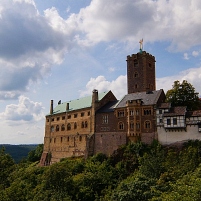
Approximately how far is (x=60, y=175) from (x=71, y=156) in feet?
66.7

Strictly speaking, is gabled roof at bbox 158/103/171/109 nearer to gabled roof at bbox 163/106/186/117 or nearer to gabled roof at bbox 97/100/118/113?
gabled roof at bbox 163/106/186/117

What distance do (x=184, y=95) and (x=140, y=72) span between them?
49.5ft

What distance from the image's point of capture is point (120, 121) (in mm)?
55875

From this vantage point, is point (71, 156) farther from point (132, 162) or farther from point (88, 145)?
point (132, 162)

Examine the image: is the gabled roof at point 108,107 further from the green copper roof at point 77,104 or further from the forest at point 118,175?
the forest at point 118,175

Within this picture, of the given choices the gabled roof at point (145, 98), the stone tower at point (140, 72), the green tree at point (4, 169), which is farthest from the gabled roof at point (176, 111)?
the green tree at point (4, 169)

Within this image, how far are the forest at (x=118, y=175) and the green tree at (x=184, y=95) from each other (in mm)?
8953

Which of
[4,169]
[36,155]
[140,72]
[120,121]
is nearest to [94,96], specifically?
[120,121]

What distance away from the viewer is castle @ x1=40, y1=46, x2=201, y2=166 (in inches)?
1934

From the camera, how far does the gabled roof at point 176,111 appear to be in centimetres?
4834

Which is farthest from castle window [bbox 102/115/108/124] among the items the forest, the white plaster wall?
the white plaster wall

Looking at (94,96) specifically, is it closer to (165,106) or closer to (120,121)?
(120,121)

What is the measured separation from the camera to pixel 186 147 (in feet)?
153

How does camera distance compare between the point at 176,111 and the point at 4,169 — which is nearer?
the point at 4,169
